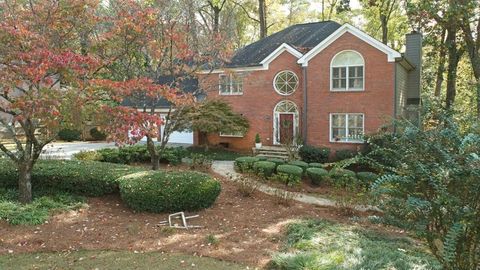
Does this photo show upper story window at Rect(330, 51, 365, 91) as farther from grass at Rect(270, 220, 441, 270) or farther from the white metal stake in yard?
the white metal stake in yard

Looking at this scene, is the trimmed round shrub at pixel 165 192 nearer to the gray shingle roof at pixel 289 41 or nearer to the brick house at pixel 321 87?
the brick house at pixel 321 87

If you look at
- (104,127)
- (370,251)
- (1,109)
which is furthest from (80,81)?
(370,251)

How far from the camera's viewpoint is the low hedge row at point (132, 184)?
9.05 metres

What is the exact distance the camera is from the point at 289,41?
23.2 metres

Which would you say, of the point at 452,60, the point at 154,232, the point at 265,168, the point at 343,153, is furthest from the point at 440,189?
the point at 452,60

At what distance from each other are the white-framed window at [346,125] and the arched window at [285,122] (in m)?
2.15

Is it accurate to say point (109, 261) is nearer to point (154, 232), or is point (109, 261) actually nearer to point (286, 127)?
point (154, 232)

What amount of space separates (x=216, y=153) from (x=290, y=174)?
7.77m

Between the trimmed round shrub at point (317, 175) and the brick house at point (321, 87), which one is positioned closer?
the trimmed round shrub at point (317, 175)

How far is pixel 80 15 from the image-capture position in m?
9.75

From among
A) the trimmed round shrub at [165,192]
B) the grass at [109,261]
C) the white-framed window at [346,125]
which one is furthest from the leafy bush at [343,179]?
the grass at [109,261]

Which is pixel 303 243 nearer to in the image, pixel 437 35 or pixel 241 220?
pixel 241 220

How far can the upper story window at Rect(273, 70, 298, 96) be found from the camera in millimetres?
20641

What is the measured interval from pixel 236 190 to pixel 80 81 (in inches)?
231
